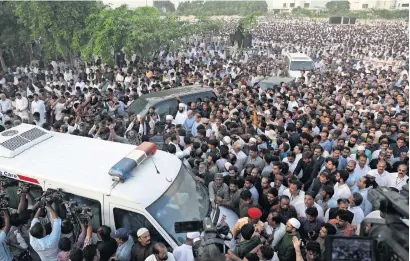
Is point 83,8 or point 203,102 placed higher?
point 83,8

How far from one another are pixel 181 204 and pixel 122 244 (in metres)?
0.84

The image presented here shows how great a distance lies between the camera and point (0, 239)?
13.1 ft

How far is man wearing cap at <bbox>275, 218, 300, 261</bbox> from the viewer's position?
403 centimetres

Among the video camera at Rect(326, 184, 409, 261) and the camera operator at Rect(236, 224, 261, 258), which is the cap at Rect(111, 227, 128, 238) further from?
the video camera at Rect(326, 184, 409, 261)

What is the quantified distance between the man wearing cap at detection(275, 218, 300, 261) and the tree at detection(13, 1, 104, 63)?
1358 cm

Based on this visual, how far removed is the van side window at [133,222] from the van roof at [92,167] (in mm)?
176

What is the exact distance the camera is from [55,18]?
48.4ft

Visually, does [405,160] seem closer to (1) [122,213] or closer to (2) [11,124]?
(1) [122,213]

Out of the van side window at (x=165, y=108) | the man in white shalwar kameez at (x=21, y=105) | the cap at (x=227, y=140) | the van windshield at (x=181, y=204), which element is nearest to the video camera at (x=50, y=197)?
the van windshield at (x=181, y=204)

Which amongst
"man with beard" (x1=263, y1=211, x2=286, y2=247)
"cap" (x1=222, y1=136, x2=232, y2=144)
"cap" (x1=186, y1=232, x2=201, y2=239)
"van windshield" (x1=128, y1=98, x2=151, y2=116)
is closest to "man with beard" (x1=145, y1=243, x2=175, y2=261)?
"cap" (x1=186, y1=232, x2=201, y2=239)

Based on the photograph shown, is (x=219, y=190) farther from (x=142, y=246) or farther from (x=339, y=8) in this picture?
(x=339, y=8)

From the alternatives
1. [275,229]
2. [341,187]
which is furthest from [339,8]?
[275,229]

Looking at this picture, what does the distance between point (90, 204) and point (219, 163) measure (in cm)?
254

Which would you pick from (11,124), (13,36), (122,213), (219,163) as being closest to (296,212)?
(219,163)
